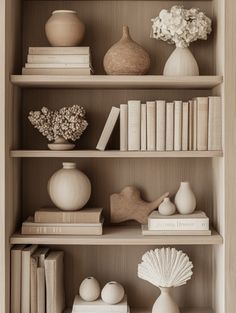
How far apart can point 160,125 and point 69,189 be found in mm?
428

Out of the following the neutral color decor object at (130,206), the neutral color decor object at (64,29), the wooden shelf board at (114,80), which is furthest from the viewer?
the neutral color decor object at (130,206)

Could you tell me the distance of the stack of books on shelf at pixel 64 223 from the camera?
2189 millimetres

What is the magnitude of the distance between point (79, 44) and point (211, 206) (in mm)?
855

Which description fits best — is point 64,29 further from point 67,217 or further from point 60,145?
point 67,217

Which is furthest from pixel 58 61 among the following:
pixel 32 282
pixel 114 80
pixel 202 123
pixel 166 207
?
pixel 32 282

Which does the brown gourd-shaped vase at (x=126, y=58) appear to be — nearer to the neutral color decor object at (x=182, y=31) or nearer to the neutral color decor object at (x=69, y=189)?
the neutral color decor object at (x=182, y=31)

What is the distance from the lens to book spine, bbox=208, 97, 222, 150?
215cm

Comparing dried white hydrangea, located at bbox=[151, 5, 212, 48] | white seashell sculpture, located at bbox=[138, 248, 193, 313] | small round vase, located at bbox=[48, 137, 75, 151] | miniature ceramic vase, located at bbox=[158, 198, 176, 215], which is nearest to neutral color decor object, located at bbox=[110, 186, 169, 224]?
miniature ceramic vase, located at bbox=[158, 198, 176, 215]

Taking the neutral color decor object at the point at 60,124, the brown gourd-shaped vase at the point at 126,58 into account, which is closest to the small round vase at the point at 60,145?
the neutral color decor object at the point at 60,124

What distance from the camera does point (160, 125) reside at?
2.18 meters

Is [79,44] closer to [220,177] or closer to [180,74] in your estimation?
[180,74]

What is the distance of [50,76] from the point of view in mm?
2121

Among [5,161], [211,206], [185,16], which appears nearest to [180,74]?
[185,16]

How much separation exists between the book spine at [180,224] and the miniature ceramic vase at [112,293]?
283 millimetres
